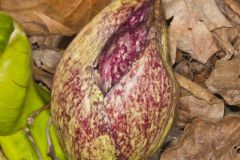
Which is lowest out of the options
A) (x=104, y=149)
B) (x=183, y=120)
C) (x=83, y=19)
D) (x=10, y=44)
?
(x=183, y=120)

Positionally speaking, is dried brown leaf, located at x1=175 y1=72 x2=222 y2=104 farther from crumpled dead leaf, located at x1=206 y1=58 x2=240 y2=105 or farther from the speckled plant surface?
the speckled plant surface

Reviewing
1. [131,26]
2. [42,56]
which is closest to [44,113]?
[42,56]

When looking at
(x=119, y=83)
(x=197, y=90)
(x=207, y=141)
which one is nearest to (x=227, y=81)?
(x=197, y=90)

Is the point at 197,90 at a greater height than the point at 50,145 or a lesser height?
lesser

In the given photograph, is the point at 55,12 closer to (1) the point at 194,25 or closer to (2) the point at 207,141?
(1) the point at 194,25

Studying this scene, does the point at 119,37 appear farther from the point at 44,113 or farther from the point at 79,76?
the point at 44,113

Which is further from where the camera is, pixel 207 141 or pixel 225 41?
pixel 225 41

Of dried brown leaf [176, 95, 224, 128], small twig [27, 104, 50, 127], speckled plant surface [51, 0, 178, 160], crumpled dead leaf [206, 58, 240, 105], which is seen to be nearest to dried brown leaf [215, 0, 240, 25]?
crumpled dead leaf [206, 58, 240, 105]
